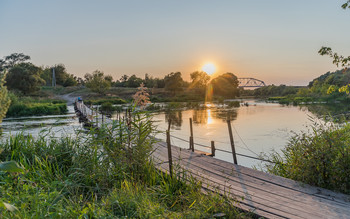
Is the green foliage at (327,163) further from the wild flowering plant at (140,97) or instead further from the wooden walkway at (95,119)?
the wooden walkway at (95,119)

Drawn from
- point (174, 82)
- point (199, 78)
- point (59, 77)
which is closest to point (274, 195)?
point (174, 82)

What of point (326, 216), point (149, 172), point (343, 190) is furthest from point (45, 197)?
point (343, 190)

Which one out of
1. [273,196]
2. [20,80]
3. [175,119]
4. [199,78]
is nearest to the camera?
[273,196]

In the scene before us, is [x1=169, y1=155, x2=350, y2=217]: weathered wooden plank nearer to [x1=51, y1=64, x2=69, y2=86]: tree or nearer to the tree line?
the tree line

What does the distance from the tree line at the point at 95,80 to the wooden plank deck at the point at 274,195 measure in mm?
27136

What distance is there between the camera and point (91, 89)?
189ft

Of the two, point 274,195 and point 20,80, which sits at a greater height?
point 20,80

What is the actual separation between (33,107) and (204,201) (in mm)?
30417

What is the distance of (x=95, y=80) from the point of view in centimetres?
5691

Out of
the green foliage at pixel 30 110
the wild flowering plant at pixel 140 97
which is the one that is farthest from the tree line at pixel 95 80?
the wild flowering plant at pixel 140 97

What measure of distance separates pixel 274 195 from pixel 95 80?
56.0 m

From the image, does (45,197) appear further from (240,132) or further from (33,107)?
(33,107)

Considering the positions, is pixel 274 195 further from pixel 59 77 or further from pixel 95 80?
pixel 59 77

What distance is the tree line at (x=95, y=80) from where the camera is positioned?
45522mm
